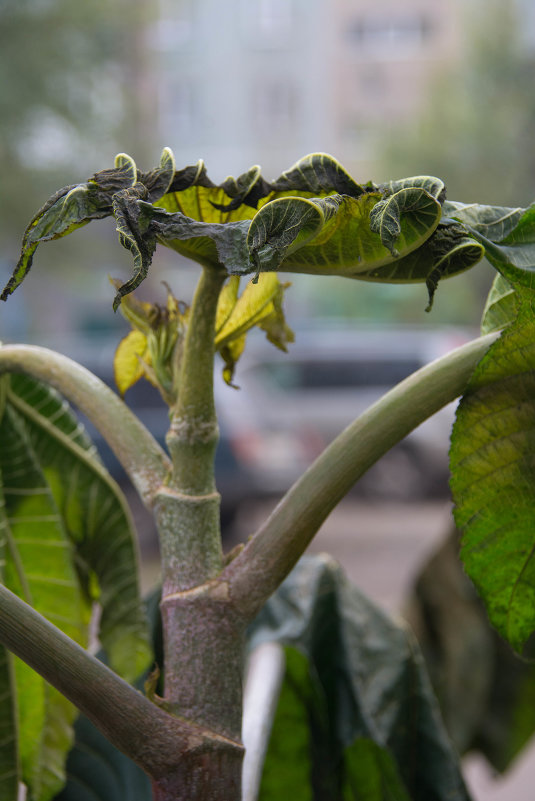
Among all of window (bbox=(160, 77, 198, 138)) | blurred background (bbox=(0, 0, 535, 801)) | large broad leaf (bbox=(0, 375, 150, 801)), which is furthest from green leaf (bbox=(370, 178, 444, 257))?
window (bbox=(160, 77, 198, 138))

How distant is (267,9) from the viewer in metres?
18.0

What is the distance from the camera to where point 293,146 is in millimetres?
17297

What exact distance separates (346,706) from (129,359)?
48cm

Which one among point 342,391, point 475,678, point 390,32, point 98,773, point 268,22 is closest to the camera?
point 98,773

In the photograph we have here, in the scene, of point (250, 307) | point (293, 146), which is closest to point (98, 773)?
point (250, 307)

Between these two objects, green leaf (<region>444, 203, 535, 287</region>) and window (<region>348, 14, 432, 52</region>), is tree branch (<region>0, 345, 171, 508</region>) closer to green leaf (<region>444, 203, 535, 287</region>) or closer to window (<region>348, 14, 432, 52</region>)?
green leaf (<region>444, 203, 535, 287</region>)

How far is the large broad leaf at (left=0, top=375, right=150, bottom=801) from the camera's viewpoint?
0.68 meters

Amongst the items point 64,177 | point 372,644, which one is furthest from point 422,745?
point 64,177

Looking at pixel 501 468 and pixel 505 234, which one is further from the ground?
pixel 505 234

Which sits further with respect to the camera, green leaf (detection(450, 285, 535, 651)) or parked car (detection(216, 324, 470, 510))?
parked car (detection(216, 324, 470, 510))

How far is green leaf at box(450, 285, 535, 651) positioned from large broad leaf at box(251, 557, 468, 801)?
36 centimetres

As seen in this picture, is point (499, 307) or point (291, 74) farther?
point (291, 74)

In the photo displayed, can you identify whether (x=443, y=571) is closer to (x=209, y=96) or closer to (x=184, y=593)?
(x=184, y=593)

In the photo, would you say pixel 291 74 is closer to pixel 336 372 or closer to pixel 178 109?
pixel 178 109
